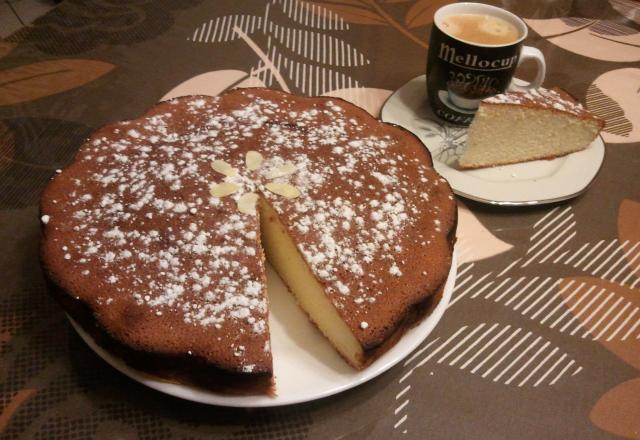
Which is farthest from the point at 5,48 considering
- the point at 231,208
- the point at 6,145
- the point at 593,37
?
the point at 593,37

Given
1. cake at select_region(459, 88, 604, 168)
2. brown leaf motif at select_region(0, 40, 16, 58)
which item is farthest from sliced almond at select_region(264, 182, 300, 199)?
brown leaf motif at select_region(0, 40, 16, 58)

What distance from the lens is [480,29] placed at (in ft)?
5.19

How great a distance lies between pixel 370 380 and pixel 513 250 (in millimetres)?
558

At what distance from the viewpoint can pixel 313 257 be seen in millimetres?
1062

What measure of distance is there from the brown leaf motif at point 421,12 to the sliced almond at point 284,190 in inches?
49.0

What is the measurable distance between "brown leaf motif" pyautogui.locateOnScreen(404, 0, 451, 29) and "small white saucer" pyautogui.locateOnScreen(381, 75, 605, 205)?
0.59m

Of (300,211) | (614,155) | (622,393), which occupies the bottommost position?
(622,393)

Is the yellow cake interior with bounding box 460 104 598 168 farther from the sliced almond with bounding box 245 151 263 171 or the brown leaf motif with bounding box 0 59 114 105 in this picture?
the brown leaf motif with bounding box 0 59 114 105

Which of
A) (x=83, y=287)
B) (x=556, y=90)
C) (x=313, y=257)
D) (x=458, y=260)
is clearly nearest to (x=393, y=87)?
(x=556, y=90)

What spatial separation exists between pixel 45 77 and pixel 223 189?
103 cm

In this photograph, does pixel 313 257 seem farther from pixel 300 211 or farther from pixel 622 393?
pixel 622 393

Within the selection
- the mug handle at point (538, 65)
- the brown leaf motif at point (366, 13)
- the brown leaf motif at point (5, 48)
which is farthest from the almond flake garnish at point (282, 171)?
the brown leaf motif at point (5, 48)

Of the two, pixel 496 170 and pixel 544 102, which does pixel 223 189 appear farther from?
pixel 544 102

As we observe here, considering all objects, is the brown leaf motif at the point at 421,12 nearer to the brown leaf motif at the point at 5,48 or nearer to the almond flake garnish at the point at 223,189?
the almond flake garnish at the point at 223,189
